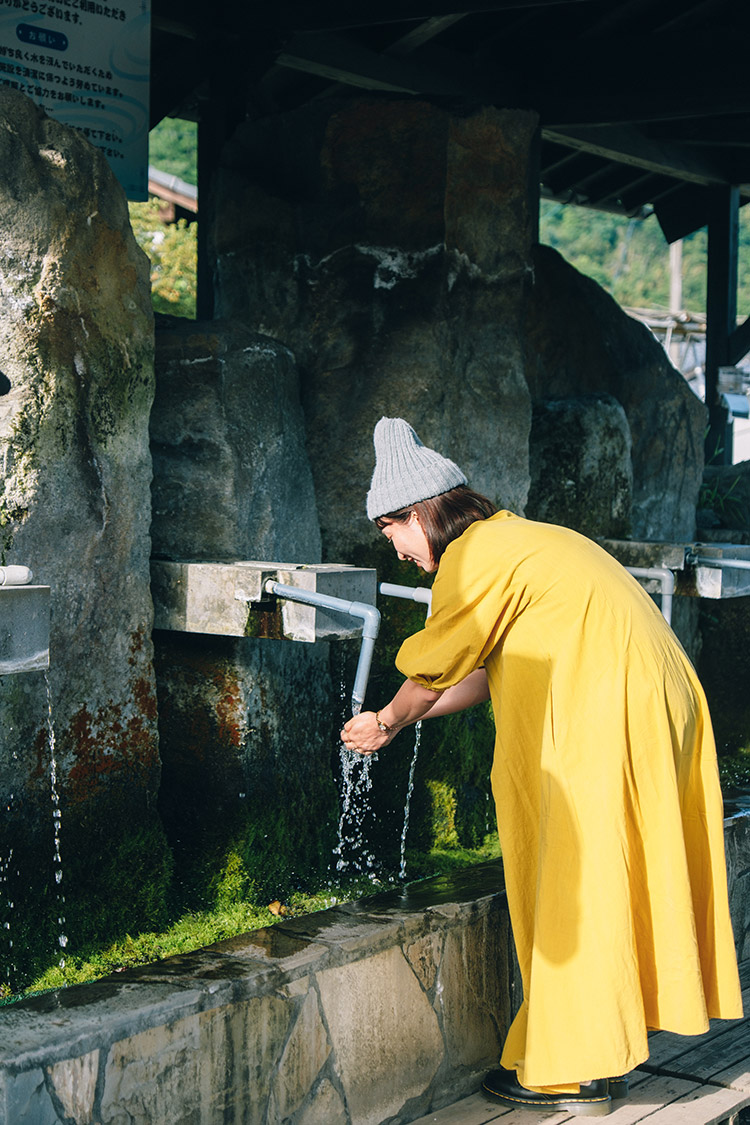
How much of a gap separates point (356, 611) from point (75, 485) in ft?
2.84

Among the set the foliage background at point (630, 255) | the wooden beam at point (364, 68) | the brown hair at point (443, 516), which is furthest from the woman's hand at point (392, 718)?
the foliage background at point (630, 255)

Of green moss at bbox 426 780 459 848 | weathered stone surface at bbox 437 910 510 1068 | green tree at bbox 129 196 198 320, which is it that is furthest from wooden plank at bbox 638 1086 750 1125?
green tree at bbox 129 196 198 320

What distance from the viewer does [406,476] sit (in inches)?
111

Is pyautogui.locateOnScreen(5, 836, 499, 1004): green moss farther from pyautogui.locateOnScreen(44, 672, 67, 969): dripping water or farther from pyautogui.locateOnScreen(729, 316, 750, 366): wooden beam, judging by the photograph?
pyautogui.locateOnScreen(729, 316, 750, 366): wooden beam

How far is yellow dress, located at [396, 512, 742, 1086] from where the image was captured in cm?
269

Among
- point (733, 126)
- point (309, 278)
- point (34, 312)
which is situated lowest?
point (34, 312)

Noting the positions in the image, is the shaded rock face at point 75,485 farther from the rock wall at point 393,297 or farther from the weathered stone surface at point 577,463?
the weathered stone surface at point 577,463

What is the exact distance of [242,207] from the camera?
16.6ft

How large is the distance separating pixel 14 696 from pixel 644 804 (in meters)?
1.66

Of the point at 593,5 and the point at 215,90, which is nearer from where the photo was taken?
the point at 215,90

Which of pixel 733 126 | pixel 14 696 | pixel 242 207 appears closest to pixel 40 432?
pixel 14 696

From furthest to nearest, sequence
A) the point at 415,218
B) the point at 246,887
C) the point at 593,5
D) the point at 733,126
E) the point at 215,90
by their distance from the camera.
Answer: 1. the point at 733,126
2. the point at 593,5
3. the point at 215,90
4. the point at 415,218
5. the point at 246,887

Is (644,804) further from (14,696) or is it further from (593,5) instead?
(593,5)

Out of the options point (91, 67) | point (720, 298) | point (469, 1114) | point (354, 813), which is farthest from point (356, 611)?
point (720, 298)
